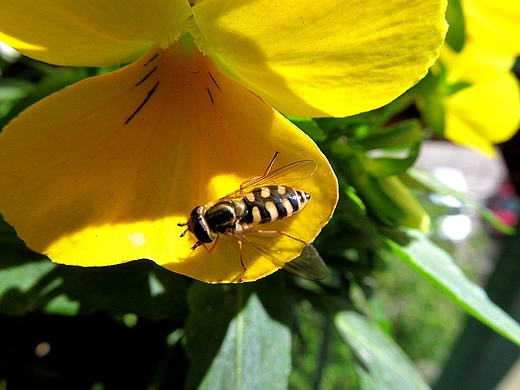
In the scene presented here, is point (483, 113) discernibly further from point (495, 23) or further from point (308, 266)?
point (308, 266)

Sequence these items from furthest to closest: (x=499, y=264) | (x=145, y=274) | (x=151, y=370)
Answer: (x=499, y=264) → (x=151, y=370) → (x=145, y=274)

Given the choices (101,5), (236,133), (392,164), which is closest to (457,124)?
(392,164)

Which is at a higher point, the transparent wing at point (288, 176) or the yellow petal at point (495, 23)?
the transparent wing at point (288, 176)

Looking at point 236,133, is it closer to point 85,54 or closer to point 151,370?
point 85,54

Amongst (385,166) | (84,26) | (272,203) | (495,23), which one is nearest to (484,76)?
(495,23)

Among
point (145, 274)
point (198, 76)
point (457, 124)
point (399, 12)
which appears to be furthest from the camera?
point (457, 124)

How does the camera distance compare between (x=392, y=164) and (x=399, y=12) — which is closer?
(x=399, y=12)

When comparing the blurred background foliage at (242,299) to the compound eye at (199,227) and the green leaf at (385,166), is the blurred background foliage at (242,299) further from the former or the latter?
the compound eye at (199,227)

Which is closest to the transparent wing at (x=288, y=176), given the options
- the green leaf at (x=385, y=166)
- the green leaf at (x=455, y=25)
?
the green leaf at (x=385, y=166)
